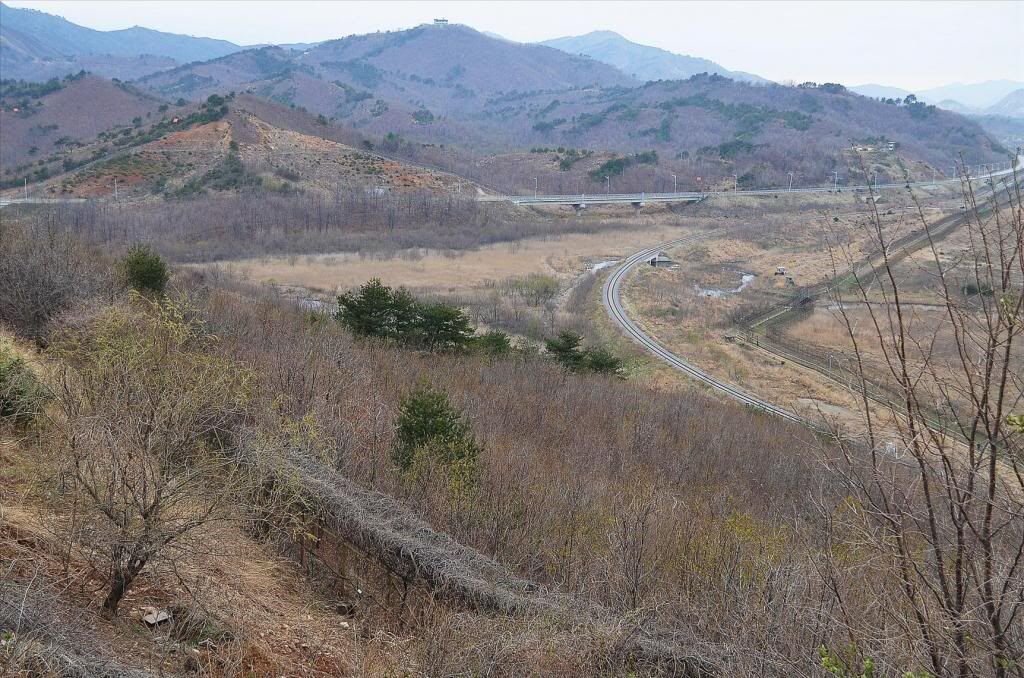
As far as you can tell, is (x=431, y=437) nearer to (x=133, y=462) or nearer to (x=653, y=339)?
(x=133, y=462)

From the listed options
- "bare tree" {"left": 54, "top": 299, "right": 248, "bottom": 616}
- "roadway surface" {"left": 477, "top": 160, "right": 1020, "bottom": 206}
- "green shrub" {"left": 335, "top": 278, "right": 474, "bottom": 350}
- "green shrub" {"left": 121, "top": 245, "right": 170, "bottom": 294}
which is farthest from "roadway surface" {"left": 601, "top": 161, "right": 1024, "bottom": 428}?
"roadway surface" {"left": 477, "top": 160, "right": 1020, "bottom": 206}

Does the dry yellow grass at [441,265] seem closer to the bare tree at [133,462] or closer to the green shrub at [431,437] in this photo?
the green shrub at [431,437]

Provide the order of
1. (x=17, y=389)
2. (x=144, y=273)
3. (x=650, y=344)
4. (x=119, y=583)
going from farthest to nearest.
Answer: (x=650, y=344) → (x=144, y=273) → (x=17, y=389) → (x=119, y=583)

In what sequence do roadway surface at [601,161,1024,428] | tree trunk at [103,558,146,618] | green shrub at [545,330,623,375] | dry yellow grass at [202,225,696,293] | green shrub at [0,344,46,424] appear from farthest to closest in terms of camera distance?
dry yellow grass at [202,225,696,293]
roadway surface at [601,161,1024,428]
green shrub at [545,330,623,375]
green shrub at [0,344,46,424]
tree trunk at [103,558,146,618]

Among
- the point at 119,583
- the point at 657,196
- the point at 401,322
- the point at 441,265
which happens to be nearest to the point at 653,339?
the point at 401,322

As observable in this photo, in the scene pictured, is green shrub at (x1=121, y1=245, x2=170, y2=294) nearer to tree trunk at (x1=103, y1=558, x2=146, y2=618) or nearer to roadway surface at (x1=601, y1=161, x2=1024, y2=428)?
tree trunk at (x1=103, y1=558, x2=146, y2=618)

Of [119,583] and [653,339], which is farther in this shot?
[653,339]

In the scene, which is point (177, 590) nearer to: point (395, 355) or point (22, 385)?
point (22, 385)

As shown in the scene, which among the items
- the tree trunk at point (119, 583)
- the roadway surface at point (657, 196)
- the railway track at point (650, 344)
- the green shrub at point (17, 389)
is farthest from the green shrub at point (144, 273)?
the roadway surface at point (657, 196)

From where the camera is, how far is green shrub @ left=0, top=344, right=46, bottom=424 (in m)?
11.5

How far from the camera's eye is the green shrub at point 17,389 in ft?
37.9

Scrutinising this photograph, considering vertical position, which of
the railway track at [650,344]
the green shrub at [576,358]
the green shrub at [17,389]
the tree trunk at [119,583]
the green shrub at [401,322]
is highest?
the green shrub at [17,389]

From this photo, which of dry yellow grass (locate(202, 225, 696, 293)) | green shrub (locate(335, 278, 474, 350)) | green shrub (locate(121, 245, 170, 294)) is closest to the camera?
green shrub (locate(121, 245, 170, 294))

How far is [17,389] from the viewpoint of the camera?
12.1m
